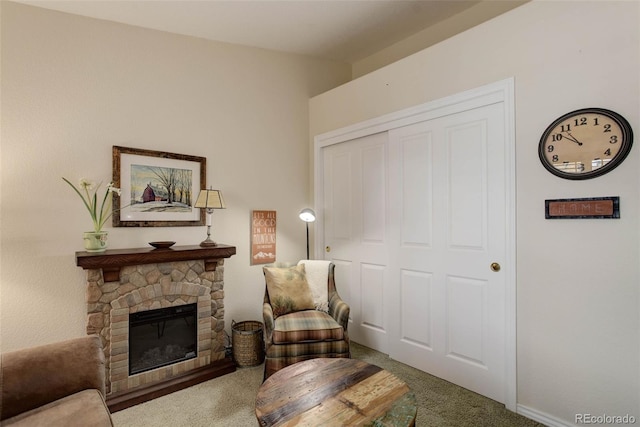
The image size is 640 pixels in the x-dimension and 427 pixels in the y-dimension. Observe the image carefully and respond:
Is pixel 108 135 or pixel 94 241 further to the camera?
pixel 108 135

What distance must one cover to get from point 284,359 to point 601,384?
1.94 m

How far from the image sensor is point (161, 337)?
2658 mm

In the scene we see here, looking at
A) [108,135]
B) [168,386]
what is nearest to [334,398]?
[168,386]

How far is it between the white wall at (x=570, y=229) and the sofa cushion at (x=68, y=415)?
2.42 metres

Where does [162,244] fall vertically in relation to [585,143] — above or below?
below

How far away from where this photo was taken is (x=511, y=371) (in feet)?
7.22

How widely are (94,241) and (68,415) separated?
1.33 meters

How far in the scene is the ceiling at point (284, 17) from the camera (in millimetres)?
2562

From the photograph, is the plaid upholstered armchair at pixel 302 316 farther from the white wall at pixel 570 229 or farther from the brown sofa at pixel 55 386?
the white wall at pixel 570 229

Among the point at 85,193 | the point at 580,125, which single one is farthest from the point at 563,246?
the point at 85,193

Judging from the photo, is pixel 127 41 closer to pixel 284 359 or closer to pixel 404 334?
pixel 284 359

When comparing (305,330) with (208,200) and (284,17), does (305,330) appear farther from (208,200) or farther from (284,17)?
(284,17)

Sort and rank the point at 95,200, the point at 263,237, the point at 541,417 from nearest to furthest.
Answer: the point at 541,417
the point at 95,200
the point at 263,237

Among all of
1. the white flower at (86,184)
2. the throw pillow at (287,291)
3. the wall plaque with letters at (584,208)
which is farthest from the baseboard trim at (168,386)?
the wall plaque with letters at (584,208)
